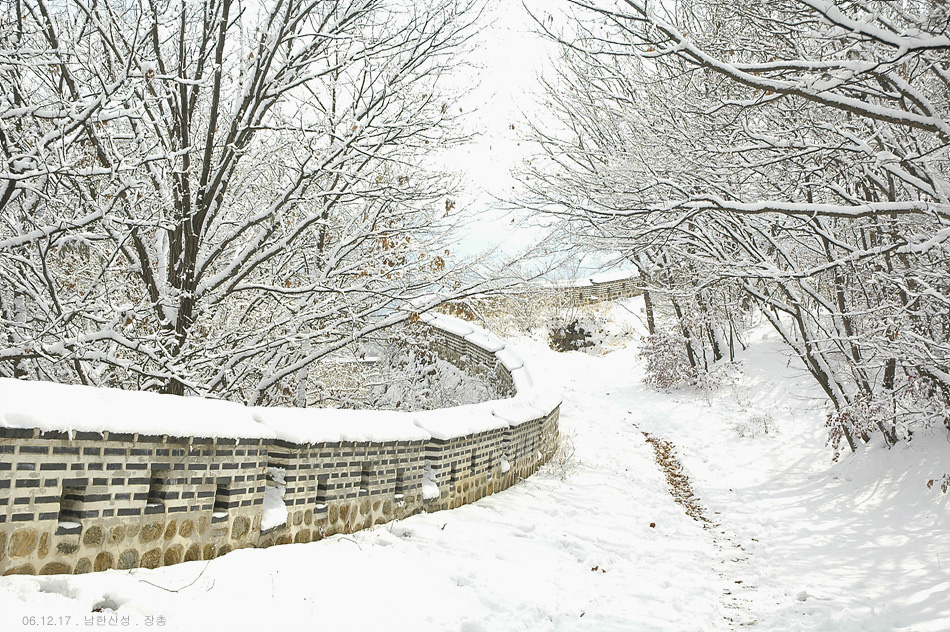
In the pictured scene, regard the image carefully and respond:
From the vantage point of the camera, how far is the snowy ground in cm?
384

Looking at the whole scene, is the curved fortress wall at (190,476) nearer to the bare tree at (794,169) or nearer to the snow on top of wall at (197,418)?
the snow on top of wall at (197,418)

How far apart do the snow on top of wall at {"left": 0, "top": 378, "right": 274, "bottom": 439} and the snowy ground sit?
0.77 meters

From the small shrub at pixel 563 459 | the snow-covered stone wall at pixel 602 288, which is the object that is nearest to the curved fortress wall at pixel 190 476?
the small shrub at pixel 563 459

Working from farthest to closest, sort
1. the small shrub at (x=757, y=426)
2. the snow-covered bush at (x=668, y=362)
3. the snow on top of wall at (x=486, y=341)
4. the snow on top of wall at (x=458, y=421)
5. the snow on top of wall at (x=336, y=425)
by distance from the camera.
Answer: the snow-covered bush at (x=668, y=362), the snow on top of wall at (x=486, y=341), the small shrub at (x=757, y=426), the snow on top of wall at (x=458, y=421), the snow on top of wall at (x=336, y=425)

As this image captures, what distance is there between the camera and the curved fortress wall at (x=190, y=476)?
3.35m

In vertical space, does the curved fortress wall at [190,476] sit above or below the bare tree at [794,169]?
below

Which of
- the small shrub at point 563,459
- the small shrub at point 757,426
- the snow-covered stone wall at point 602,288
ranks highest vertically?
the snow-covered stone wall at point 602,288

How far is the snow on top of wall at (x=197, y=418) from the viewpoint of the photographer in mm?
3367

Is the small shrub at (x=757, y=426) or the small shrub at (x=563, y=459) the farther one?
the small shrub at (x=757, y=426)

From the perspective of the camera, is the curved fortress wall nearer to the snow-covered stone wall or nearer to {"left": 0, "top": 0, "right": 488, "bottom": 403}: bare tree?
{"left": 0, "top": 0, "right": 488, "bottom": 403}: bare tree

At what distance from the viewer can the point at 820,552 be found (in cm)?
693

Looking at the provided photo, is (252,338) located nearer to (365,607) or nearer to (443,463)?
(443,463)

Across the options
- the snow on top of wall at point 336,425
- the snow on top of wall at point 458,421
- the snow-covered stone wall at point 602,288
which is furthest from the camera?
the snow-covered stone wall at point 602,288

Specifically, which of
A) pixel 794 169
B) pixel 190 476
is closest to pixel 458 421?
pixel 190 476
